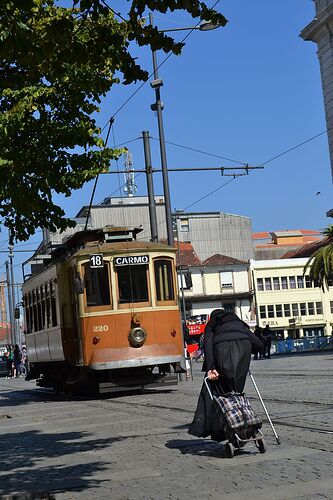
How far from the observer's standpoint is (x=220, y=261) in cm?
8219

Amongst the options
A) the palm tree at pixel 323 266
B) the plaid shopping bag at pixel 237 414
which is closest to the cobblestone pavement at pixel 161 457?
the plaid shopping bag at pixel 237 414

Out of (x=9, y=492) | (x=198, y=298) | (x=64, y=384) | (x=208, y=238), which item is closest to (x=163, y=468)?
(x=9, y=492)

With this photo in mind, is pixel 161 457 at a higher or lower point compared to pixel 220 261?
lower

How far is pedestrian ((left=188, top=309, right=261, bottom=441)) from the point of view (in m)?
7.94

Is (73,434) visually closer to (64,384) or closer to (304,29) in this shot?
(64,384)

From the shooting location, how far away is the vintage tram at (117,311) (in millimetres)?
18000

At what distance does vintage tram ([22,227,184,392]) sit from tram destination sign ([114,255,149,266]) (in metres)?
0.02

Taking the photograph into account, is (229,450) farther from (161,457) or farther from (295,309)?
(295,309)

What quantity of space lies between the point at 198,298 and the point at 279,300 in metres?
8.09

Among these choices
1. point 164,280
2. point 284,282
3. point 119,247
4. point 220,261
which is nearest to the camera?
point 119,247

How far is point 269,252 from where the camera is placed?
93375 millimetres

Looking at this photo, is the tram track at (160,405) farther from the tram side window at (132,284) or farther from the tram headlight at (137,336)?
the tram side window at (132,284)

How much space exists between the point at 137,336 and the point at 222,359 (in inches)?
406

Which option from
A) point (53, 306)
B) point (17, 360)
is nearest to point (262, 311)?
point (17, 360)
